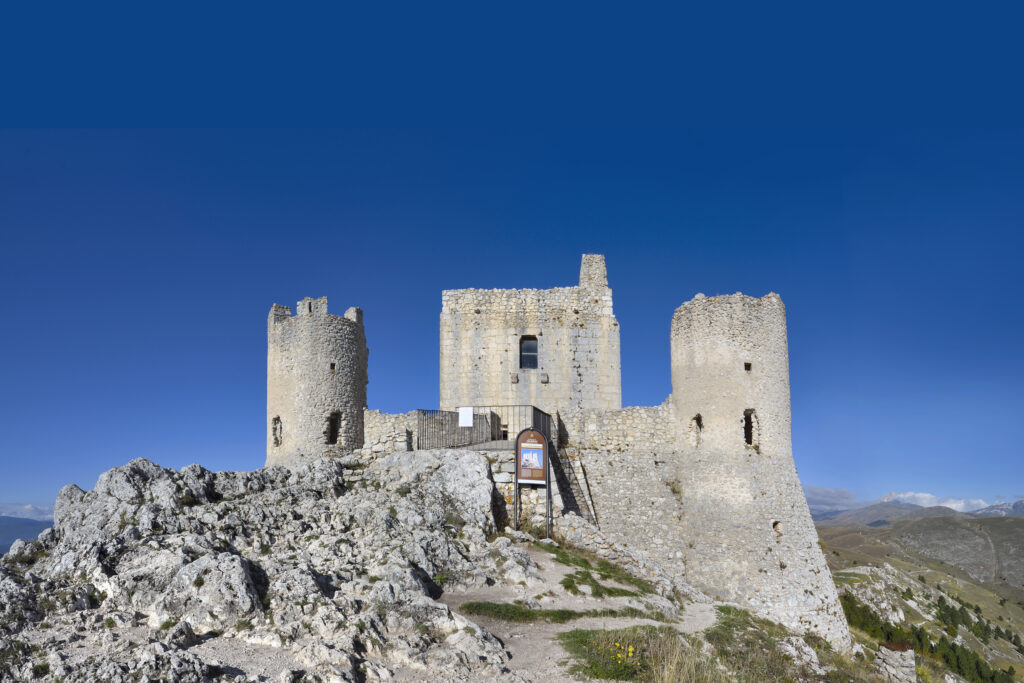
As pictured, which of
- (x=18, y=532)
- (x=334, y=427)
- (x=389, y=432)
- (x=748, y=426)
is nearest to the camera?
(x=389, y=432)

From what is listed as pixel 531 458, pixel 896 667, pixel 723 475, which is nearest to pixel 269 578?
pixel 531 458

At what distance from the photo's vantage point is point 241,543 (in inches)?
528

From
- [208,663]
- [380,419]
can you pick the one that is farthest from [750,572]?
[208,663]

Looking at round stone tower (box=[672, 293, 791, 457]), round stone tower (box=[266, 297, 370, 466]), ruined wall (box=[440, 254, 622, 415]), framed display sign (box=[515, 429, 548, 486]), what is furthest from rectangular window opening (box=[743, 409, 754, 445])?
round stone tower (box=[266, 297, 370, 466])

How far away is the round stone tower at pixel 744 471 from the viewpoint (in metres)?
21.1

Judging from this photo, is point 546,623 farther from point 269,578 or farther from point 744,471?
point 744,471

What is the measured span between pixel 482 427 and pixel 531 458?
5.59m

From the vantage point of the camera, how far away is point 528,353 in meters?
26.9

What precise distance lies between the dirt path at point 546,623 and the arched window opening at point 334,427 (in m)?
12.7

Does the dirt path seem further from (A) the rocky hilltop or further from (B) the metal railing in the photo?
(B) the metal railing

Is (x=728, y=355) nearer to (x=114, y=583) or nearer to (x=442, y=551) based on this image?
(x=442, y=551)

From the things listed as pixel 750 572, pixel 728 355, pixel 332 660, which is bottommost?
pixel 750 572

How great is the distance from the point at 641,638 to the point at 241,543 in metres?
7.99

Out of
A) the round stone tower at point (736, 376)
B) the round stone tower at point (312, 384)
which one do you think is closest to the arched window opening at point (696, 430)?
the round stone tower at point (736, 376)
